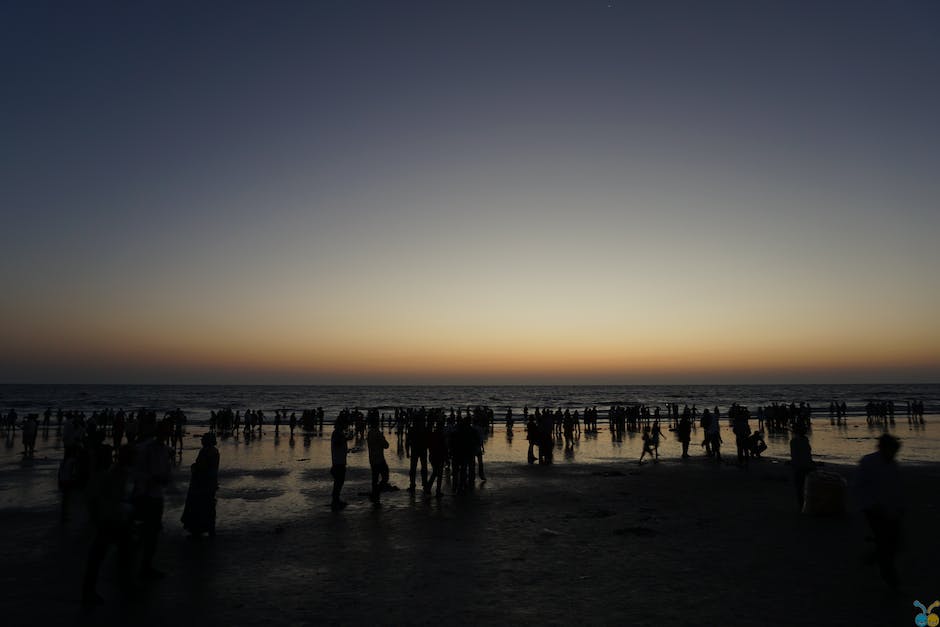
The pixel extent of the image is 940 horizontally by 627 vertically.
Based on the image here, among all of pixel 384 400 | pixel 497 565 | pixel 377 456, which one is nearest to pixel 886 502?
pixel 497 565

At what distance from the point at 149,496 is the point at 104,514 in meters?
1.14

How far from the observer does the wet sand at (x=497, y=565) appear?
6699 mm

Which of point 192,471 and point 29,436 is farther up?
→ point 192,471

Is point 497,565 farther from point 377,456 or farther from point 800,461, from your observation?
point 800,461

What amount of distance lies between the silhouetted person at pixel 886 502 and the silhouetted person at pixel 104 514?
393 inches

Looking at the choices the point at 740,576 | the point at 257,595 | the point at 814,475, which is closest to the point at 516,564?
the point at 740,576

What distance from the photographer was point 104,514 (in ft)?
23.2

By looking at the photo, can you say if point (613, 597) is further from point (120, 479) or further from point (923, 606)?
point (120, 479)

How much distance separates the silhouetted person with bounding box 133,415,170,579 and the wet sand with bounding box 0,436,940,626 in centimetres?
39

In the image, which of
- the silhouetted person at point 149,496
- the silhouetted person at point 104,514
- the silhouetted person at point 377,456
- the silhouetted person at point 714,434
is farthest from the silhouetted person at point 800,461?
the silhouetted person at point 104,514

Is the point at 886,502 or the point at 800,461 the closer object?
the point at 886,502

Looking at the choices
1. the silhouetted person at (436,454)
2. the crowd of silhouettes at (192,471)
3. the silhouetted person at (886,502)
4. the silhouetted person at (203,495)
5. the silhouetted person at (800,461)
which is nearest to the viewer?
the crowd of silhouettes at (192,471)

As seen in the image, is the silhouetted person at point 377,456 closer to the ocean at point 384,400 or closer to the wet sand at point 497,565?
the wet sand at point 497,565

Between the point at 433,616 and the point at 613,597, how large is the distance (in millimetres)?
2418
